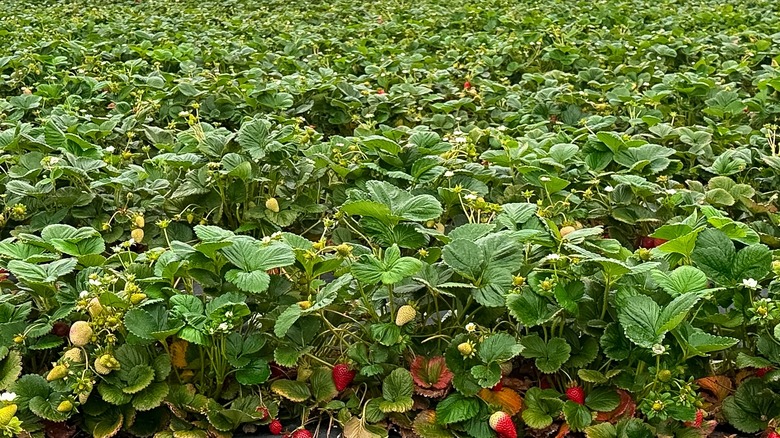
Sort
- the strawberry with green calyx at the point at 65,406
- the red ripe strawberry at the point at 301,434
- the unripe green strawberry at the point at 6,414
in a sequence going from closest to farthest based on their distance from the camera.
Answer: the unripe green strawberry at the point at 6,414
the strawberry with green calyx at the point at 65,406
the red ripe strawberry at the point at 301,434

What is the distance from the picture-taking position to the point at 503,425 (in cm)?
164

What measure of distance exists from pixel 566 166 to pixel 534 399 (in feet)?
3.46

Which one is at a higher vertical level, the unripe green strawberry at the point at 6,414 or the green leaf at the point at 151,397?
the unripe green strawberry at the point at 6,414

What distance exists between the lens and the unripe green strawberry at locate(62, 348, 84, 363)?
5.50 ft

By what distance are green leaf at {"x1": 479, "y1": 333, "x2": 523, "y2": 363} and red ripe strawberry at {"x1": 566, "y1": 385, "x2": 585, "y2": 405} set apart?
0.54ft

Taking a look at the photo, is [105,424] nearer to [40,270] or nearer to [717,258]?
[40,270]

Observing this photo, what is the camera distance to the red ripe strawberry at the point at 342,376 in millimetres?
1807

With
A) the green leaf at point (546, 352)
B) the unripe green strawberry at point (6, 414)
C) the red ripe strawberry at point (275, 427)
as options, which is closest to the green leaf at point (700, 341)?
the green leaf at point (546, 352)

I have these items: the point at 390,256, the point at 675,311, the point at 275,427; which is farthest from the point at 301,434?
the point at 675,311

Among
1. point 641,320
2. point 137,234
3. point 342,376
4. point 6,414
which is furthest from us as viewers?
point 137,234

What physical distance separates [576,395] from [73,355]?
1.08 meters

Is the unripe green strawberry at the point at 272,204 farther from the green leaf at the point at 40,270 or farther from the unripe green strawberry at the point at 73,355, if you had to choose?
the unripe green strawberry at the point at 73,355

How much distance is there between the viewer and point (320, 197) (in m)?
2.77

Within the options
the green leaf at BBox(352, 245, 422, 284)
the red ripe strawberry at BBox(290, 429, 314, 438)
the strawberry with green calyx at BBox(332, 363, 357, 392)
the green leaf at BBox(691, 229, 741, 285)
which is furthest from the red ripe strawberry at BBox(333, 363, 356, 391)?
the green leaf at BBox(691, 229, 741, 285)
